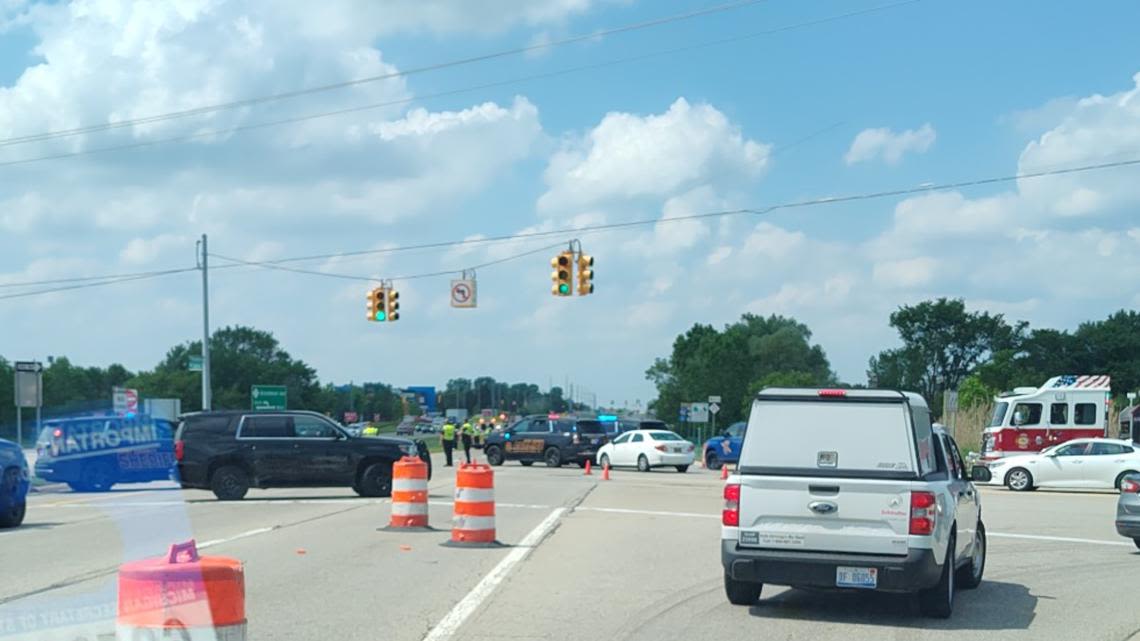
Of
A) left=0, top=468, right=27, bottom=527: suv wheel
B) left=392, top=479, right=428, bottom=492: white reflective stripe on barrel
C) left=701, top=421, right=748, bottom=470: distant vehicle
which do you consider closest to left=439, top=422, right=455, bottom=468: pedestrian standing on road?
left=701, top=421, right=748, bottom=470: distant vehicle

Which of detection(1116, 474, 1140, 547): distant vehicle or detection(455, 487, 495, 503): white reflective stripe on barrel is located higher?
detection(455, 487, 495, 503): white reflective stripe on barrel

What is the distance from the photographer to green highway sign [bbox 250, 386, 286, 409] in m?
58.2

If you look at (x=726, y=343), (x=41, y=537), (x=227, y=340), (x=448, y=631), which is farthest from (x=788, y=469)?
(x=726, y=343)

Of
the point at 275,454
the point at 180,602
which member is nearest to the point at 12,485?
the point at 275,454

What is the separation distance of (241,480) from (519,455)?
20429 mm

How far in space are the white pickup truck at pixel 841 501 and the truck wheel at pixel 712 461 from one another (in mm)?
36876

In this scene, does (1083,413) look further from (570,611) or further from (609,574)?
(570,611)

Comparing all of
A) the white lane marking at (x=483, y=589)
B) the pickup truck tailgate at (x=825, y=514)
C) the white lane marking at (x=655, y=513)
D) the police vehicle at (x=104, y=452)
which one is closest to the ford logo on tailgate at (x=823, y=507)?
the pickup truck tailgate at (x=825, y=514)

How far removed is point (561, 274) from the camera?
32.1m

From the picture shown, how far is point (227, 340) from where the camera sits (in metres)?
95.2

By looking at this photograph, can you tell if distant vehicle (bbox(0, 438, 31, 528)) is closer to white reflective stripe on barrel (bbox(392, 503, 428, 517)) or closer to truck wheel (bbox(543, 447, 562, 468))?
white reflective stripe on barrel (bbox(392, 503, 428, 517))

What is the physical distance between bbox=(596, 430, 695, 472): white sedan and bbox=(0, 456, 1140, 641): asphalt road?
1930 cm

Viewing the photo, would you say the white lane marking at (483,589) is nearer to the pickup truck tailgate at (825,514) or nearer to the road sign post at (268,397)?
the pickup truck tailgate at (825,514)

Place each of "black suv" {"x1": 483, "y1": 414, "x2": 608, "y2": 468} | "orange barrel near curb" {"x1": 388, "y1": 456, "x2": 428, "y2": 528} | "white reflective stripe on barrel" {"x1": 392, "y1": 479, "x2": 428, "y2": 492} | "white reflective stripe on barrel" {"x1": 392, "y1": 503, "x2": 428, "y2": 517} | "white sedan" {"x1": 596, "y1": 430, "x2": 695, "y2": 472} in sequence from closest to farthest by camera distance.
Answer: "orange barrel near curb" {"x1": 388, "y1": 456, "x2": 428, "y2": 528} < "white reflective stripe on barrel" {"x1": 392, "y1": 479, "x2": 428, "y2": 492} < "white reflective stripe on barrel" {"x1": 392, "y1": 503, "x2": 428, "y2": 517} < "white sedan" {"x1": 596, "y1": 430, "x2": 695, "y2": 472} < "black suv" {"x1": 483, "y1": 414, "x2": 608, "y2": 468}
